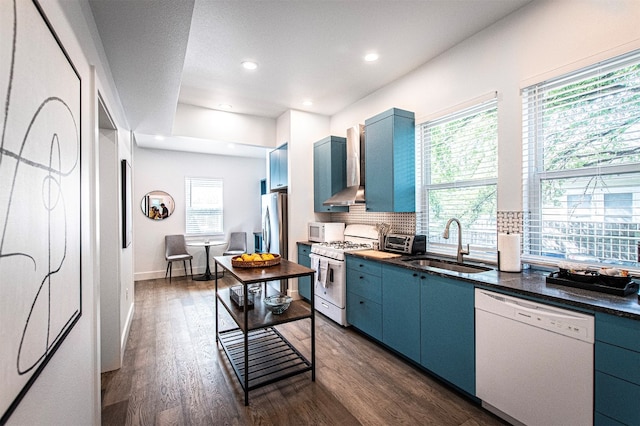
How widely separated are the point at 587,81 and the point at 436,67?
1336 mm

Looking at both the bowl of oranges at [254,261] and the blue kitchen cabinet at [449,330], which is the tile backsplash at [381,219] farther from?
the bowl of oranges at [254,261]

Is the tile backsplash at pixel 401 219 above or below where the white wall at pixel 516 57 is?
below

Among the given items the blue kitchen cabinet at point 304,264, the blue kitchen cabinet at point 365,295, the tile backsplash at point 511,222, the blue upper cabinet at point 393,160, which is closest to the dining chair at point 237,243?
the blue kitchen cabinet at point 304,264

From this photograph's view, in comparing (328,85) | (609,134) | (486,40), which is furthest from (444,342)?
(328,85)

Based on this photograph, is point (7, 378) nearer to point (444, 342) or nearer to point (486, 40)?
point (444, 342)

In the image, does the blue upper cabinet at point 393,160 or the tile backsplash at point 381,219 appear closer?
the blue upper cabinet at point 393,160

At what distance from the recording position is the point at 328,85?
3633 millimetres

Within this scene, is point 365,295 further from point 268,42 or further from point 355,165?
point 268,42

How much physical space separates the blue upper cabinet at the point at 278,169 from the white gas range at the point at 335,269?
138cm

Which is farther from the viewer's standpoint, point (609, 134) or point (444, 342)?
point (444, 342)

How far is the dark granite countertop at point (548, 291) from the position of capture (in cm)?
141

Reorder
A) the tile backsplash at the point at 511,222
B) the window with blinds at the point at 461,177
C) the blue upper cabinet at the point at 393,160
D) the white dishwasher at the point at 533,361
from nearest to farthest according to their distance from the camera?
the white dishwasher at the point at 533,361 → the tile backsplash at the point at 511,222 → the window with blinds at the point at 461,177 → the blue upper cabinet at the point at 393,160

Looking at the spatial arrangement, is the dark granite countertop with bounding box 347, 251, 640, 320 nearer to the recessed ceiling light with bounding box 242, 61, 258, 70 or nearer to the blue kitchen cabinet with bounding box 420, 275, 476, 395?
the blue kitchen cabinet with bounding box 420, 275, 476, 395

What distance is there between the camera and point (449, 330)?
2.19 metres
